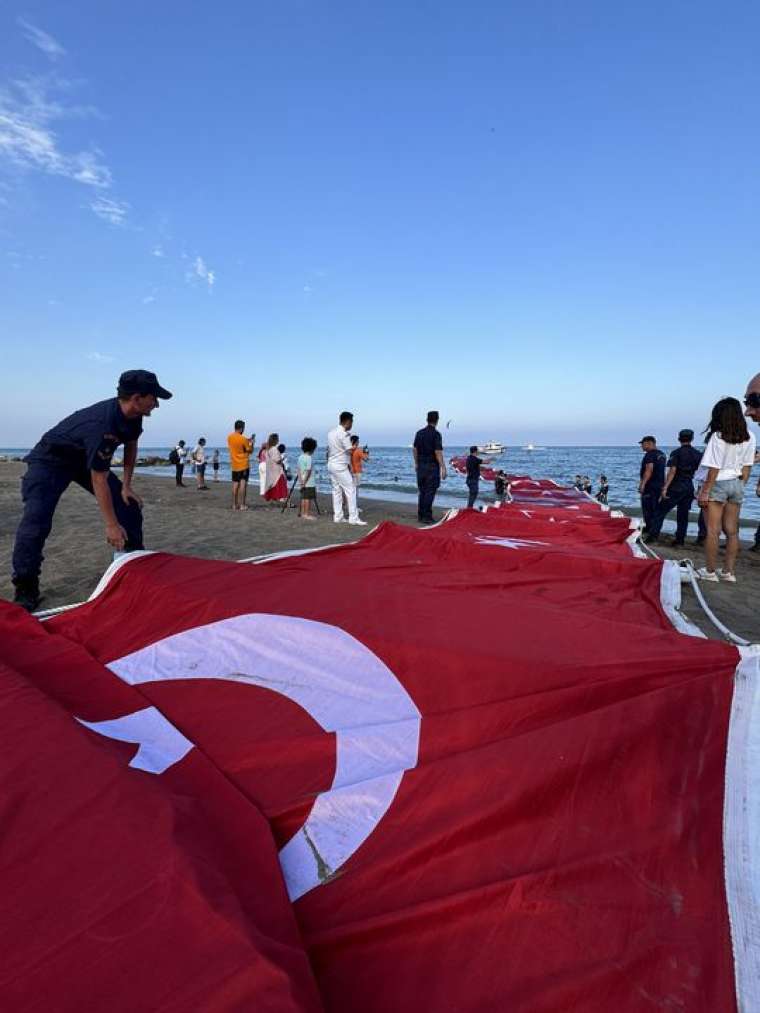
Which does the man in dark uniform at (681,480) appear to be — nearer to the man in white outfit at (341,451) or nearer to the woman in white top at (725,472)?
the woman in white top at (725,472)

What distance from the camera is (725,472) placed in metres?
5.25

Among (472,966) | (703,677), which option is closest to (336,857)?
(472,966)

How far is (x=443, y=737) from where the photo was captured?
1604mm

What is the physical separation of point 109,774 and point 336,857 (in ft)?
1.91

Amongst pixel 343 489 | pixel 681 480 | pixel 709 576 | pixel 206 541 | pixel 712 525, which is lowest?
pixel 709 576

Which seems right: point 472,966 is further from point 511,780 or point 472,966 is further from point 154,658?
point 154,658

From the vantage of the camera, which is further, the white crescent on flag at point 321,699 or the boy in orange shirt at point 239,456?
the boy in orange shirt at point 239,456

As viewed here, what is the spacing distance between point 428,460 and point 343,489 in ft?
5.58

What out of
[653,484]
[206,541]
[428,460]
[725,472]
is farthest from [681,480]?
[206,541]

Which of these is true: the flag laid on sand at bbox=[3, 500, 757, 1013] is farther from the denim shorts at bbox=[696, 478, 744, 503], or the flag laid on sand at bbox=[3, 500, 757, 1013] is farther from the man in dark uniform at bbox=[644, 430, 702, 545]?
the man in dark uniform at bbox=[644, 430, 702, 545]

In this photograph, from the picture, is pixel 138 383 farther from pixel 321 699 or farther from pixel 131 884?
pixel 131 884

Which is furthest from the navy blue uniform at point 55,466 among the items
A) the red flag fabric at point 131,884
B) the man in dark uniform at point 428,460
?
the man in dark uniform at point 428,460

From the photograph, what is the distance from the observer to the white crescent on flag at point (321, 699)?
1.28 meters

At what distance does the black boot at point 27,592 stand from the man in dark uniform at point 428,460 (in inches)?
265
